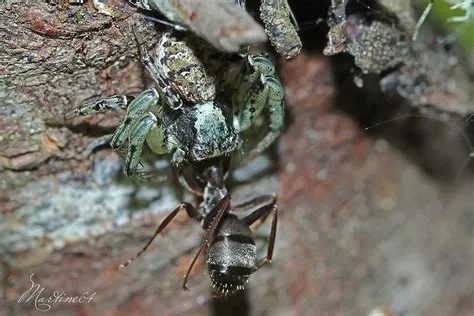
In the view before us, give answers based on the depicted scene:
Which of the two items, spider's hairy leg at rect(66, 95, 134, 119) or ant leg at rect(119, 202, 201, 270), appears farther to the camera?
ant leg at rect(119, 202, 201, 270)

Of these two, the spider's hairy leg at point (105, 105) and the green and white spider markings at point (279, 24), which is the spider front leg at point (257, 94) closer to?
the green and white spider markings at point (279, 24)

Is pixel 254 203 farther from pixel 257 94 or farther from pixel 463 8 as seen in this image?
pixel 463 8

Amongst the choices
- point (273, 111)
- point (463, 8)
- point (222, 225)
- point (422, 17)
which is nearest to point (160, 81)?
point (273, 111)

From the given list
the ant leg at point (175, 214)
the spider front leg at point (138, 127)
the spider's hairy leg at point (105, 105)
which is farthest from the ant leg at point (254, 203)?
the spider's hairy leg at point (105, 105)

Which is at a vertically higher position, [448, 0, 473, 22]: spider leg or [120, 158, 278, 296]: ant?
[448, 0, 473, 22]: spider leg
